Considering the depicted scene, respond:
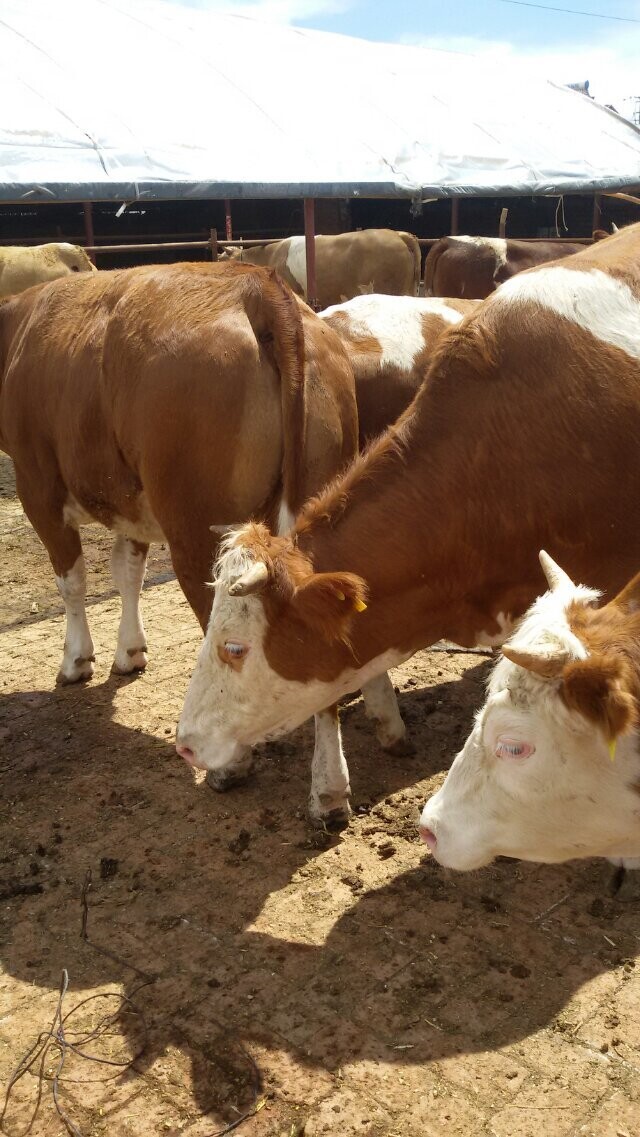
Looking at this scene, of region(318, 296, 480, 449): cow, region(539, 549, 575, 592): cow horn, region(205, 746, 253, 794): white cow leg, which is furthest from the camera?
region(318, 296, 480, 449): cow

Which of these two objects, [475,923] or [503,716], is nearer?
[503,716]

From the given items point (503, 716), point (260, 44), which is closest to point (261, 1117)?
point (503, 716)

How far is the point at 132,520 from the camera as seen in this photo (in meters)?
4.96

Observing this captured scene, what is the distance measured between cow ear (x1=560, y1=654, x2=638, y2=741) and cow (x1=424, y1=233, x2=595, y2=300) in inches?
515

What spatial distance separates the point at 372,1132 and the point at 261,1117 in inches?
12.1

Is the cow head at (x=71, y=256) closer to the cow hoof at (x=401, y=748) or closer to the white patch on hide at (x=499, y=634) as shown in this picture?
the cow hoof at (x=401, y=748)

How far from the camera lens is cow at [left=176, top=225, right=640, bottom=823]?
11.4ft

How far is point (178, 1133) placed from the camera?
266cm

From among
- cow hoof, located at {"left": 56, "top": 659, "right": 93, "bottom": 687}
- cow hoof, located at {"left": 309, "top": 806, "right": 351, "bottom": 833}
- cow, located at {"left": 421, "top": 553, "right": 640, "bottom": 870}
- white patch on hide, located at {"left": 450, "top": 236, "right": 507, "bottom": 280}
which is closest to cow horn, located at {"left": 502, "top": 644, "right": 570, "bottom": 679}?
cow, located at {"left": 421, "top": 553, "right": 640, "bottom": 870}

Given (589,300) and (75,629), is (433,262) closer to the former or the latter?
(75,629)

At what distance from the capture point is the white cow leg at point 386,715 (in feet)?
15.2

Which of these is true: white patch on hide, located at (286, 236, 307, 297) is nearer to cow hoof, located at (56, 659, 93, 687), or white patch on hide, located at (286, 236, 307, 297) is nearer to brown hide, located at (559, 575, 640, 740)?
cow hoof, located at (56, 659, 93, 687)

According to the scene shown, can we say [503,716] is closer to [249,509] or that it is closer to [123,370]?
[249,509]

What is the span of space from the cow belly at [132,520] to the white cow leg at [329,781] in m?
1.31
